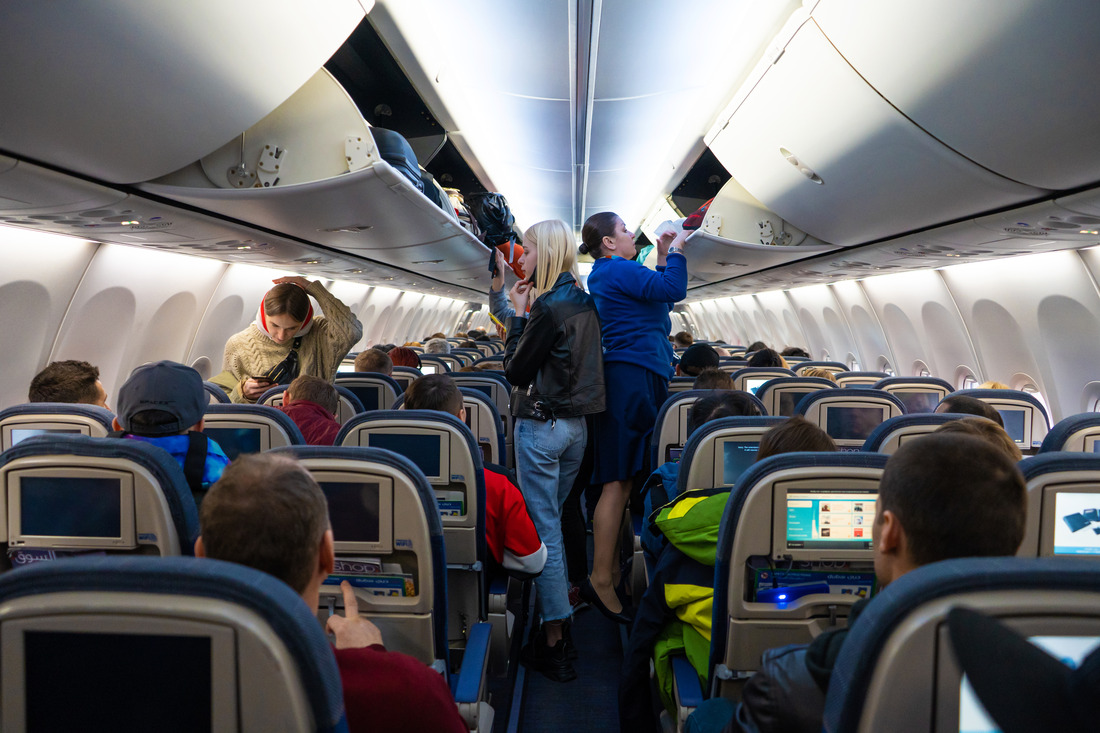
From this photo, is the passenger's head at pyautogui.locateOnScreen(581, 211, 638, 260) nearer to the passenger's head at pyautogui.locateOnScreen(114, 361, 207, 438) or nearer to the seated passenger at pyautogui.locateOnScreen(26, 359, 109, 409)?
the passenger's head at pyautogui.locateOnScreen(114, 361, 207, 438)

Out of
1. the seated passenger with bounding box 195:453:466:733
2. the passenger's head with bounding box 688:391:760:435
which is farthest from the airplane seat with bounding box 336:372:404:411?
the seated passenger with bounding box 195:453:466:733

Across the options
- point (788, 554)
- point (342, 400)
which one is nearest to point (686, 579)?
point (788, 554)

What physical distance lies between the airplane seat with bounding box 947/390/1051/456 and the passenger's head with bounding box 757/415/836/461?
2.52 m

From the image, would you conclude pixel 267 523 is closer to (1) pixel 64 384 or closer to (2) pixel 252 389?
(1) pixel 64 384

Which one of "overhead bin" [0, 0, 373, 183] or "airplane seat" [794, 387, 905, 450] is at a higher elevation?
Result: "overhead bin" [0, 0, 373, 183]

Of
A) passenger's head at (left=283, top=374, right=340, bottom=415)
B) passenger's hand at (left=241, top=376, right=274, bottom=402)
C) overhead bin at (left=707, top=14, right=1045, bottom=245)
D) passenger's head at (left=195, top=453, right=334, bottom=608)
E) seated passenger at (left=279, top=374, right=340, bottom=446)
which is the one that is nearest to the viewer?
passenger's head at (left=195, top=453, right=334, bottom=608)

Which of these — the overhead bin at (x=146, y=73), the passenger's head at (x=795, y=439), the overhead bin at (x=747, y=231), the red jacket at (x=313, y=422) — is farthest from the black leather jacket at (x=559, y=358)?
the overhead bin at (x=747, y=231)

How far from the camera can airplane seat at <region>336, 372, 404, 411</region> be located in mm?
5629

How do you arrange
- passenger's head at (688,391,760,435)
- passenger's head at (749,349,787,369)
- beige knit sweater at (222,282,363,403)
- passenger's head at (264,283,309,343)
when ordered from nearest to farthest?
passenger's head at (688,391,760,435) < passenger's head at (264,283,309,343) < beige knit sweater at (222,282,363,403) < passenger's head at (749,349,787,369)

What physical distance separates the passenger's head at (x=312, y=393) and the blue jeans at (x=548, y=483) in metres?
1.04

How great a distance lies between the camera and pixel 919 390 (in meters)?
5.57

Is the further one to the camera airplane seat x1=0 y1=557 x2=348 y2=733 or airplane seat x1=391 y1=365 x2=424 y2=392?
airplane seat x1=391 y1=365 x2=424 y2=392

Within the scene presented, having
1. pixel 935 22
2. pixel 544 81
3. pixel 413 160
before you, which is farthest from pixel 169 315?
pixel 935 22

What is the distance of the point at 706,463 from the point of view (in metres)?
3.05
